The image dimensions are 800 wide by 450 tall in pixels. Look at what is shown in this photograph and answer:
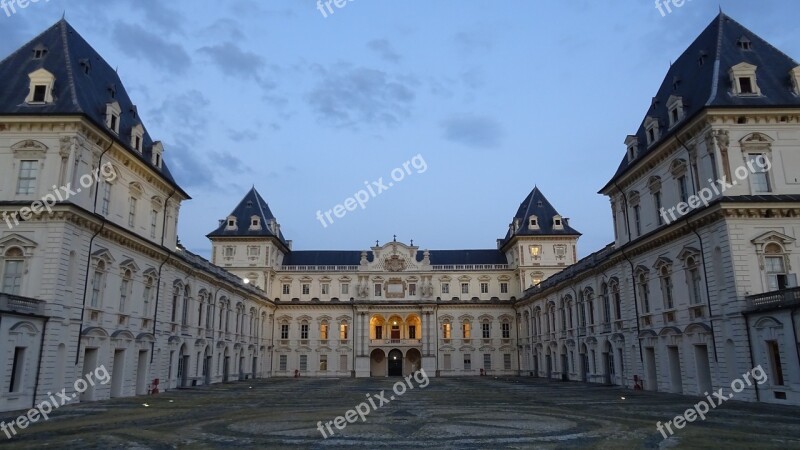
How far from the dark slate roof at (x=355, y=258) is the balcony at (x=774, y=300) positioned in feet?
178

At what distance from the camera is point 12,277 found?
2678cm

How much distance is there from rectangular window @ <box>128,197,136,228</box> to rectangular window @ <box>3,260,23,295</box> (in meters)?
7.86

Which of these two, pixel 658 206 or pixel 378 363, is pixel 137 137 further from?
pixel 378 363

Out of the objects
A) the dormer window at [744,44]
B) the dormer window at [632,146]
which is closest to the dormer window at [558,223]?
the dormer window at [632,146]

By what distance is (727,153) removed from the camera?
91.8ft

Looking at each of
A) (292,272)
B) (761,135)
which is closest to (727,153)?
(761,135)

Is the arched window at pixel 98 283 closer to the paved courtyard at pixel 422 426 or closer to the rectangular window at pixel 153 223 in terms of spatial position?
the paved courtyard at pixel 422 426

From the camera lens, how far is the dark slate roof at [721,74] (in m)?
28.9

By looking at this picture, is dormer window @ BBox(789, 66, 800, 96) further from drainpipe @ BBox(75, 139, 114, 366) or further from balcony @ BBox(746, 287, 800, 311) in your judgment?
→ drainpipe @ BBox(75, 139, 114, 366)

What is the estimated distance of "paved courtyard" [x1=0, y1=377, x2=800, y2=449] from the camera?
49.5 ft

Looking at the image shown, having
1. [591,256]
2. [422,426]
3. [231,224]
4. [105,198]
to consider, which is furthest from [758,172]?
[231,224]

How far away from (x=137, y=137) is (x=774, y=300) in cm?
3571

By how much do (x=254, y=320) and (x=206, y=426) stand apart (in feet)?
157

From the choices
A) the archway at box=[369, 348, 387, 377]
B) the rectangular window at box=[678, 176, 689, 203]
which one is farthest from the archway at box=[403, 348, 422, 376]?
the rectangular window at box=[678, 176, 689, 203]
